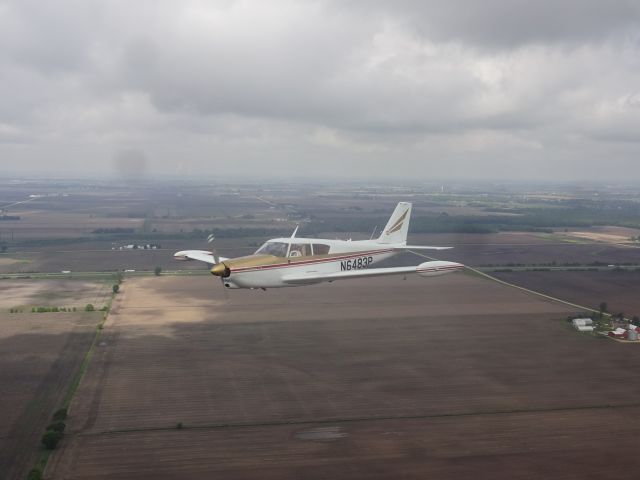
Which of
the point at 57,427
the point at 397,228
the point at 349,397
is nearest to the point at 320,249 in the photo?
the point at 397,228

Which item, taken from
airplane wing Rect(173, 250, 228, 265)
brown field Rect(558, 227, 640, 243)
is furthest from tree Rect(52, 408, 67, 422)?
brown field Rect(558, 227, 640, 243)

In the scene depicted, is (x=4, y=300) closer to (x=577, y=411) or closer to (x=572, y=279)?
(x=577, y=411)

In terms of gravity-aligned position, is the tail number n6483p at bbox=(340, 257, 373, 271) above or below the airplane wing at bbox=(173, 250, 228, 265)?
below

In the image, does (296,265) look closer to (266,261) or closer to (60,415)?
(266,261)

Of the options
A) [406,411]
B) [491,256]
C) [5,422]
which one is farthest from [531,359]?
[491,256]

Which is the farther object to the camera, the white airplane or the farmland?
the white airplane

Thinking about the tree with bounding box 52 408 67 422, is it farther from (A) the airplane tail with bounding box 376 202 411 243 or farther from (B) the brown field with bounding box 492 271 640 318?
(B) the brown field with bounding box 492 271 640 318

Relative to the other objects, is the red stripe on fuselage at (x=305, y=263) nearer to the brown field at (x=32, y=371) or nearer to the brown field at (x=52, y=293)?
the brown field at (x=32, y=371)
